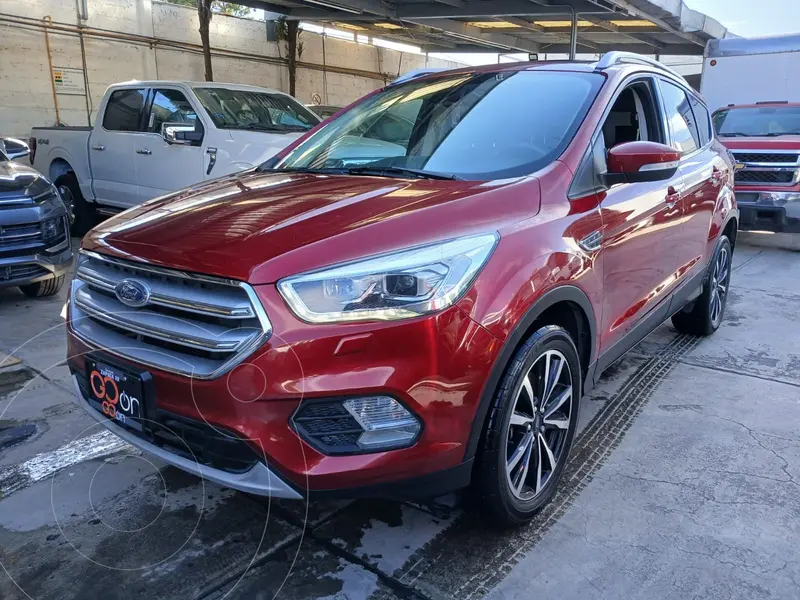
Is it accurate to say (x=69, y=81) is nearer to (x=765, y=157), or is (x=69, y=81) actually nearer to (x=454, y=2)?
(x=454, y=2)

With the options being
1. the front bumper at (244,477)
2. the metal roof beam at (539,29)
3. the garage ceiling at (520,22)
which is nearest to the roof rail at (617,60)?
the front bumper at (244,477)

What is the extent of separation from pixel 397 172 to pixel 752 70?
11045 millimetres

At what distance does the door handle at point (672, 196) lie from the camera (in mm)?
3579

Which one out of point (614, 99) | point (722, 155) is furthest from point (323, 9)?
point (614, 99)

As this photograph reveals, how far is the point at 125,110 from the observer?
25.7ft

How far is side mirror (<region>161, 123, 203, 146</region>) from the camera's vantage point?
5931 mm

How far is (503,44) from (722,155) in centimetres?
1350

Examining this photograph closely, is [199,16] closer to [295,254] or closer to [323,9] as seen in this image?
[323,9]

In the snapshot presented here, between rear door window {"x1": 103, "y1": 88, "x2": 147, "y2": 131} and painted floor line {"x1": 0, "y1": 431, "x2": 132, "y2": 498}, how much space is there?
210 inches

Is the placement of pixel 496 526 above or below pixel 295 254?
below

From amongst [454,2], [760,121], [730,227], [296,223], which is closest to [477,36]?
[454,2]

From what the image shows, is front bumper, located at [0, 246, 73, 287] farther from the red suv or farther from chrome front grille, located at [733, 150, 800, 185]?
chrome front grille, located at [733, 150, 800, 185]

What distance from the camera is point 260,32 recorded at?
1573 centimetres

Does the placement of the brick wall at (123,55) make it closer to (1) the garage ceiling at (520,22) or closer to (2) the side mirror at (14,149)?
(1) the garage ceiling at (520,22)
